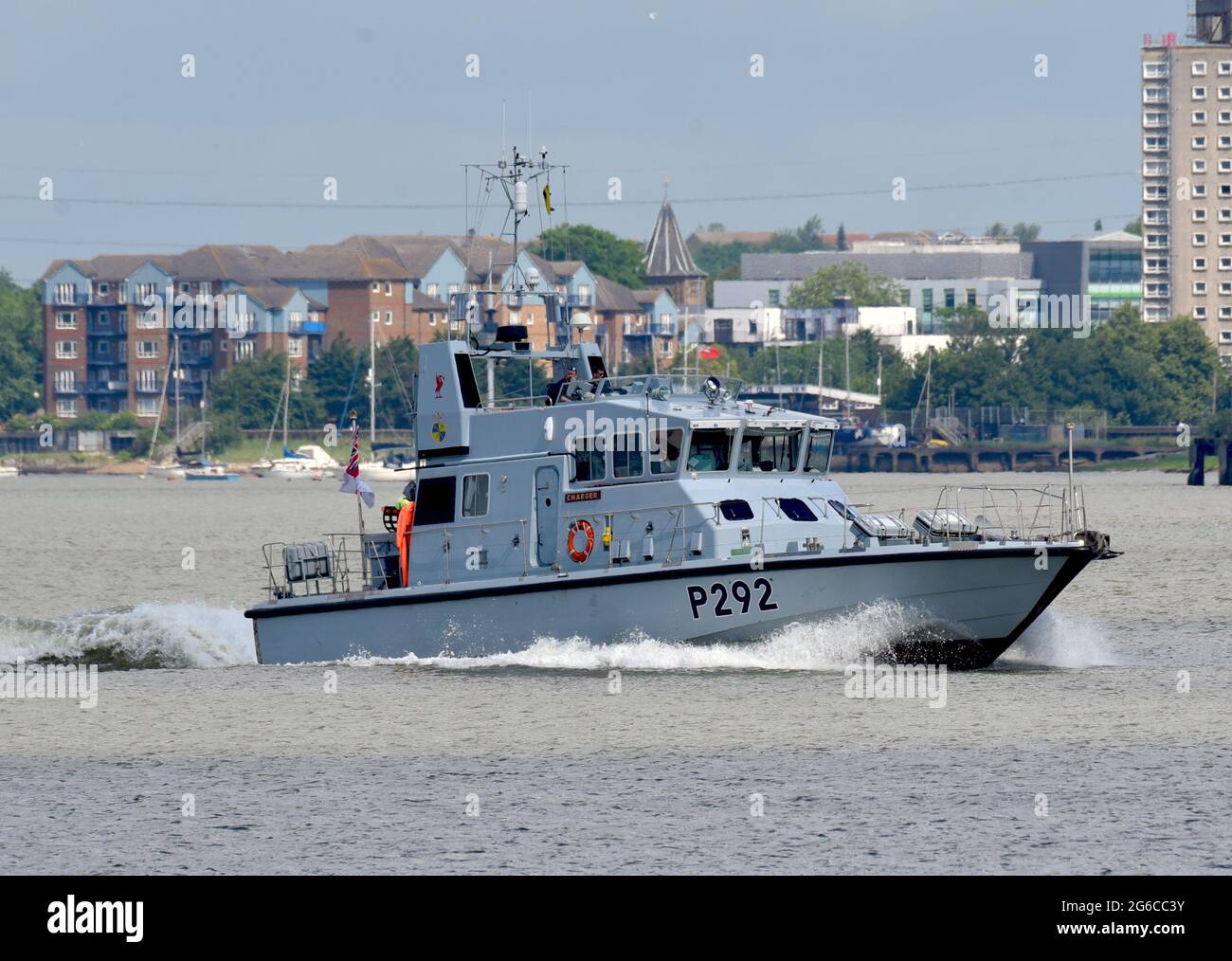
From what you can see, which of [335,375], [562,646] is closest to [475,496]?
[562,646]

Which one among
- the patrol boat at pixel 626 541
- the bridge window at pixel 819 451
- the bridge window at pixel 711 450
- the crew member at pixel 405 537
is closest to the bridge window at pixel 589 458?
the patrol boat at pixel 626 541

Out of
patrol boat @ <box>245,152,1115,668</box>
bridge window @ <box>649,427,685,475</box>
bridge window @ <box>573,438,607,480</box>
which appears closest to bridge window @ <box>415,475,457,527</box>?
patrol boat @ <box>245,152,1115,668</box>

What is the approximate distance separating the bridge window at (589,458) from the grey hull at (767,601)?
179cm

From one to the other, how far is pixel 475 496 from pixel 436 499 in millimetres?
685

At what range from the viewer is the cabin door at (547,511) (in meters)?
31.2

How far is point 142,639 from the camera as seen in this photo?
36.9m

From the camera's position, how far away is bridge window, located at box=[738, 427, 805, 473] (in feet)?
102

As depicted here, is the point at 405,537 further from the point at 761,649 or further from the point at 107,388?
the point at 107,388

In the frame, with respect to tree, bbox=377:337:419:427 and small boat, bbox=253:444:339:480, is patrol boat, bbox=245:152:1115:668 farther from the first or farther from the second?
small boat, bbox=253:444:339:480

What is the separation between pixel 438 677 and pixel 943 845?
1198cm

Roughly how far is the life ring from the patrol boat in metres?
0.02

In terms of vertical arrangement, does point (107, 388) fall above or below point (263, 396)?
above
